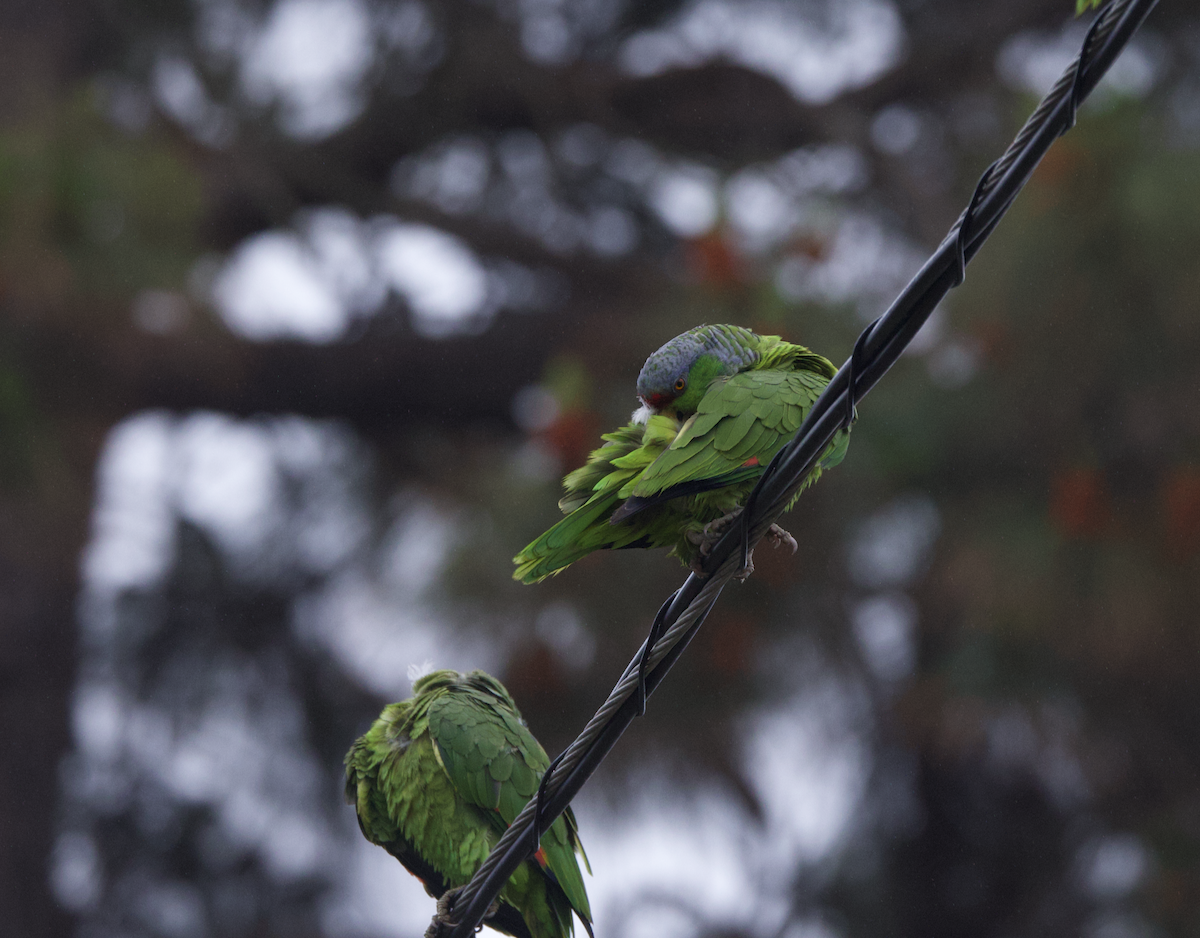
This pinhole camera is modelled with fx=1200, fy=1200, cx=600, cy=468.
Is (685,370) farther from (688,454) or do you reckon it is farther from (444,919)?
(444,919)

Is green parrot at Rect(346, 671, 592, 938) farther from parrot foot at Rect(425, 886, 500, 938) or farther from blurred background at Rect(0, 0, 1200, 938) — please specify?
blurred background at Rect(0, 0, 1200, 938)

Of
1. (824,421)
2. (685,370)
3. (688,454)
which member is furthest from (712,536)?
(824,421)

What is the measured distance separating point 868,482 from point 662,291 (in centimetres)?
108

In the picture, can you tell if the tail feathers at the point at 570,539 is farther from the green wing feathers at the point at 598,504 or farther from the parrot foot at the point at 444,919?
the parrot foot at the point at 444,919

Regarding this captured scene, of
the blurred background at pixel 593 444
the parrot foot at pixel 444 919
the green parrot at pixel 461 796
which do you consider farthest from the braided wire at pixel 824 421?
the blurred background at pixel 593 444

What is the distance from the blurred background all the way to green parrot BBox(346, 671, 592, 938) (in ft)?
4.06

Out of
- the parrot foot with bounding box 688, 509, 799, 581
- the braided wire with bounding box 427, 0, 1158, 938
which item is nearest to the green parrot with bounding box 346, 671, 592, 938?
the braided wire with bounding box 427, 0, 1158, 938

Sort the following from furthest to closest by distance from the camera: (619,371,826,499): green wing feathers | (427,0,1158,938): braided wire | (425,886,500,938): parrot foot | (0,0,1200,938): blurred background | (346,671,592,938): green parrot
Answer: (0,0,1200,938): blurred background, (346,671,592,938): green parrot, (425,886,500,938): parrot foot, (619,371,826,499): green wing feathers, (427,0,1158,938): braided wire

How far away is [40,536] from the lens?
4145 mm

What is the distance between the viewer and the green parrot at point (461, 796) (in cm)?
184

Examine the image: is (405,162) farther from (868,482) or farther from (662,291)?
(868,482)

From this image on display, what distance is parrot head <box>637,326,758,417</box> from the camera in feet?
5.26

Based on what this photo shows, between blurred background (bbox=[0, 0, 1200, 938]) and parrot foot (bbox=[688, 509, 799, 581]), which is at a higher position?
blurred background (bbox=[0, 0, 1200, 938])

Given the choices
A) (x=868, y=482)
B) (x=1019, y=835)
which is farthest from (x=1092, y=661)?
(x=1019, y=835)
